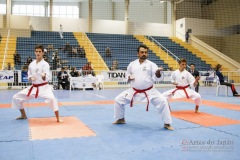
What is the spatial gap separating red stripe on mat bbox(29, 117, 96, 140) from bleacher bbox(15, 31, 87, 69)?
11442 mm

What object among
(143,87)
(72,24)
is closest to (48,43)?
(72,24)

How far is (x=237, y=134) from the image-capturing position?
4352 millimetres

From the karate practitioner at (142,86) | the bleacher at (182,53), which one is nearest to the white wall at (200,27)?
the bleacher at (182,53)

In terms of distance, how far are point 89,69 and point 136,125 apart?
10.3 metres

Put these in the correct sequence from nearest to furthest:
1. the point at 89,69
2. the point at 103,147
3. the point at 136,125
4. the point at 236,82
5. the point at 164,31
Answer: the point at 103,147 < the point at 136,125 < the point at 89,69 < the point at 236,82 < the point at 164,31

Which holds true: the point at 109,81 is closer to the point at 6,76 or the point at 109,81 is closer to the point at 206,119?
the point at 6,76

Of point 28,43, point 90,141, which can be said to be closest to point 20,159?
point 90,141

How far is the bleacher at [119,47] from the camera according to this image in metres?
19.7

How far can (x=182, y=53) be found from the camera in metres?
22.3

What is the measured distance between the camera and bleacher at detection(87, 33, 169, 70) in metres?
19.7

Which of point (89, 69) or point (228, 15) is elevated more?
point (228, 15)

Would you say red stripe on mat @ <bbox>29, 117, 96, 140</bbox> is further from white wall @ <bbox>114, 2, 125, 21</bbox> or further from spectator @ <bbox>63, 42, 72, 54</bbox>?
white wall @ <bbox>114, 2, 125, 21</bbox>

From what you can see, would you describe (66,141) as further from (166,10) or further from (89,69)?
(166,10)

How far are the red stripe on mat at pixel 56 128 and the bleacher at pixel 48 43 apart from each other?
37.5ft
